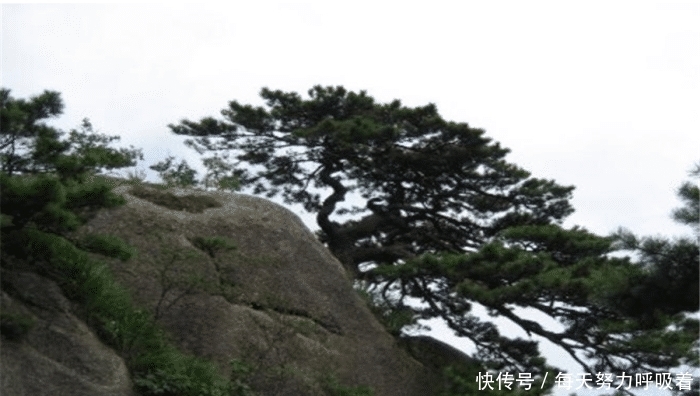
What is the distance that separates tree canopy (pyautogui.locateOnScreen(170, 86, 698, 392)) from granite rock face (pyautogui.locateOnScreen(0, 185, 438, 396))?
4.17 ft

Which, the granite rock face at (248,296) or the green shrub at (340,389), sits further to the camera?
the green shrub at (340,389)

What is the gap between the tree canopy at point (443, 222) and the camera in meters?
13.4

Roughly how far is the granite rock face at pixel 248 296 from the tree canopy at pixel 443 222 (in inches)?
50.0

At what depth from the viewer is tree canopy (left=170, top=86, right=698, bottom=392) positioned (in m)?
13.4

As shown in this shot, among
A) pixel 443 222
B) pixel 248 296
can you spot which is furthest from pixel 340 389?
pixel 443 222

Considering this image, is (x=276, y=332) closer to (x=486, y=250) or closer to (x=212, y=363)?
(x=212, y=363)

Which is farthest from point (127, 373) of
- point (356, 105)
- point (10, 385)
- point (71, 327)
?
point (356, 105)

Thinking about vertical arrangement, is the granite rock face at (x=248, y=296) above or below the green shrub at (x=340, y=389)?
above

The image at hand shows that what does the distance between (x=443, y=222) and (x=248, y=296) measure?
Result: 6.04 m

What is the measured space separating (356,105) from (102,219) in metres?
5.98

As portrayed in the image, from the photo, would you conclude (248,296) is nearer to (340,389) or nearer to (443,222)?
(340,389)

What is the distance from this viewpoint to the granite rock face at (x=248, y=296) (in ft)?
37.3

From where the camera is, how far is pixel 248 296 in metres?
12.7

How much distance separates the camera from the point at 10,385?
8156mm
